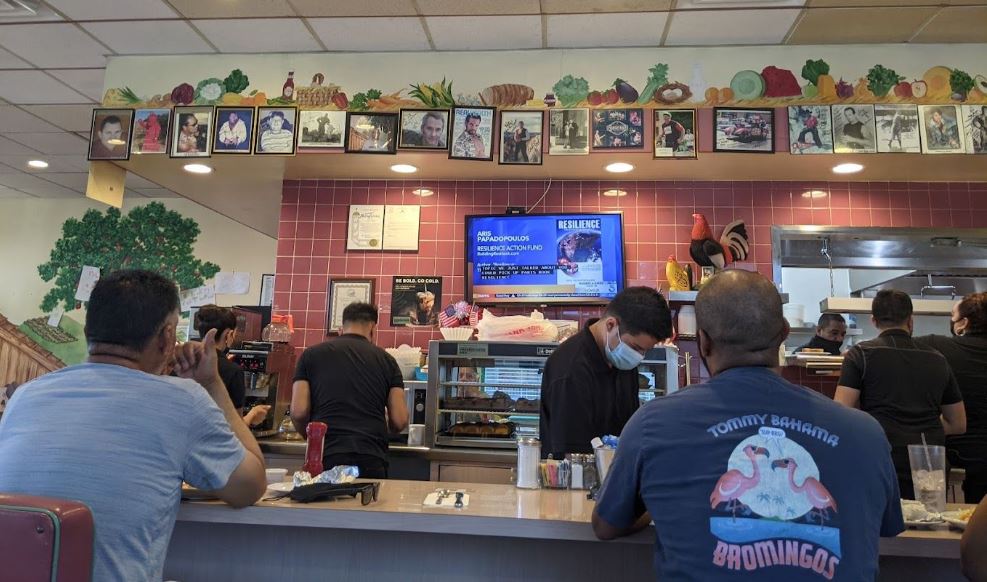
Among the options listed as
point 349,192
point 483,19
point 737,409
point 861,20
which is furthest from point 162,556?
point 861,20

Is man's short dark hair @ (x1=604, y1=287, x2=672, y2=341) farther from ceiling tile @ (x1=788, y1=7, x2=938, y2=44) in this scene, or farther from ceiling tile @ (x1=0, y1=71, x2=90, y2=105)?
ceiling tile @ (x1=0, y1=71, x2=90, y2=105)

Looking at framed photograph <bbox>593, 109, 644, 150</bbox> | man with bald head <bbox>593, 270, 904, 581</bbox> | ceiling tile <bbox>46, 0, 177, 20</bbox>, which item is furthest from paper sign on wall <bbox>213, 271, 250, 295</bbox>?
man with bald head <bbox>593, 270, 904, 581</bbox>

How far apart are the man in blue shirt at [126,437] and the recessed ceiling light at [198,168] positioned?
334cm

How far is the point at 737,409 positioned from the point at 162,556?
4.34 ft

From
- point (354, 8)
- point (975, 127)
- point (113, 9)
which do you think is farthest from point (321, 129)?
point (975, 127)

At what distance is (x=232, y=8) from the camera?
3.88 meters

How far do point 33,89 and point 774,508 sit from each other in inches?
232

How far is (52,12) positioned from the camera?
3.96 metres

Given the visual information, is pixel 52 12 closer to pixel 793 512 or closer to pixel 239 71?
pixel 239 71

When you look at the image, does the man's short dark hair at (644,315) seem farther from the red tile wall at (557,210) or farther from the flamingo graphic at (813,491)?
the red tile wall at (557,210)

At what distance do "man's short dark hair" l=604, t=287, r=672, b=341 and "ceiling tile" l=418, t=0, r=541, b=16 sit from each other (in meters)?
2.03

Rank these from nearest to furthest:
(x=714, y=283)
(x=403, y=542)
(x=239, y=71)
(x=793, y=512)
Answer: (x=793, y=512), (x=714, y=283), (x=403, y=542), (x=239, y=71)

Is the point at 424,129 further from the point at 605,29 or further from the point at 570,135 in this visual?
the point at 605,29

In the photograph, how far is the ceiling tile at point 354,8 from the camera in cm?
377
